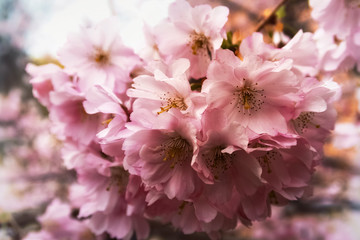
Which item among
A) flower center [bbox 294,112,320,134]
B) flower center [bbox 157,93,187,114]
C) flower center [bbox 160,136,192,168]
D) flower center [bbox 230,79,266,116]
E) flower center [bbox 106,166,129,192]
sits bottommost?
flower center [bbox 106,166,129,192]

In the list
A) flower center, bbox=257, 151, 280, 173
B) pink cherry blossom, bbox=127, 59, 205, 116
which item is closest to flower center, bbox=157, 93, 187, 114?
pink cherry blossom, bbox=127, 59, 205, 116

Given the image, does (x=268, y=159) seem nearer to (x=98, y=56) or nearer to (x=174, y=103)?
(x=174, y=103)

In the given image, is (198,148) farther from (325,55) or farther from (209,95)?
(325,55)

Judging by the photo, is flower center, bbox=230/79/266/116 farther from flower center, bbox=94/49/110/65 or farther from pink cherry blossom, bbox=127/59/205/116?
flower center, bbox=94/49/110/65

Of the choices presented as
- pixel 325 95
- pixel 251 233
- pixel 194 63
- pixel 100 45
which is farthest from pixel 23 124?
pixel 325 95

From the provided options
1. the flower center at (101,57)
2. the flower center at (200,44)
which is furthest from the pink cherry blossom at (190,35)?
the flower center at (101,57)

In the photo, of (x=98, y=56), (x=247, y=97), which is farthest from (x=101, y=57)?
(x=247, y=97)

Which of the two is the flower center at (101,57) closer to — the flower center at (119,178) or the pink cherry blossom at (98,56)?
the pink cherry blossom at (98,56)
